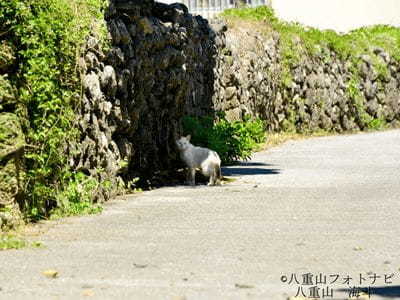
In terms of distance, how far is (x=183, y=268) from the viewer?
23.1 feet

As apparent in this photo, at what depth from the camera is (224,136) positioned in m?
16.6

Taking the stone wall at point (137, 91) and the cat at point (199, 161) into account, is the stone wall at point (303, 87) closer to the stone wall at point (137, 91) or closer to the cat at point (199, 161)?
the stone wall at point (137, 91)

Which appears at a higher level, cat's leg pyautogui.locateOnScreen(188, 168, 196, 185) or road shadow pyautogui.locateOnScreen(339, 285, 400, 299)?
road shadow pyautogui.locateOnScreen(339, 285, 400, 299)

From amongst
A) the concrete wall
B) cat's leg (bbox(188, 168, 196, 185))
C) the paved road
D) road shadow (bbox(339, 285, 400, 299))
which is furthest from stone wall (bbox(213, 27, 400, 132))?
road shadow (bbox(339, 285, 400, 299))

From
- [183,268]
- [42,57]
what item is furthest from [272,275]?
[42,57]

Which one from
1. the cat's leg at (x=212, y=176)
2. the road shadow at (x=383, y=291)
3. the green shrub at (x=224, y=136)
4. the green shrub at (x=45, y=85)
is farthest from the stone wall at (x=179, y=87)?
the road shadow at (x=383, y=291)

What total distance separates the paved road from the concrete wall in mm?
20885

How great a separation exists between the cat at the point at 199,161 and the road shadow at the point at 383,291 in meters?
7.37

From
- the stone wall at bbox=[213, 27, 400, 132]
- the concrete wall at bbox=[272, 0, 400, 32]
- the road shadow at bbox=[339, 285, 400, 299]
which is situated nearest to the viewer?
the road shadow at bbox=[339, 285, 400, 299]

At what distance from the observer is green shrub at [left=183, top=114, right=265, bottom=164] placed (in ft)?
51.9

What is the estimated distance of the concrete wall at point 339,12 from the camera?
34.1 m

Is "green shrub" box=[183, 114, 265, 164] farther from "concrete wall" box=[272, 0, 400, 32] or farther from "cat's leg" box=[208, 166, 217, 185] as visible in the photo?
"concrete wall" box=[272, 0, 400, 32]

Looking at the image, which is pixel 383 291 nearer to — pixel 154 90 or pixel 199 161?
pixel 199 161

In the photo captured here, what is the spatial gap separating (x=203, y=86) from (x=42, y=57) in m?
9.48
